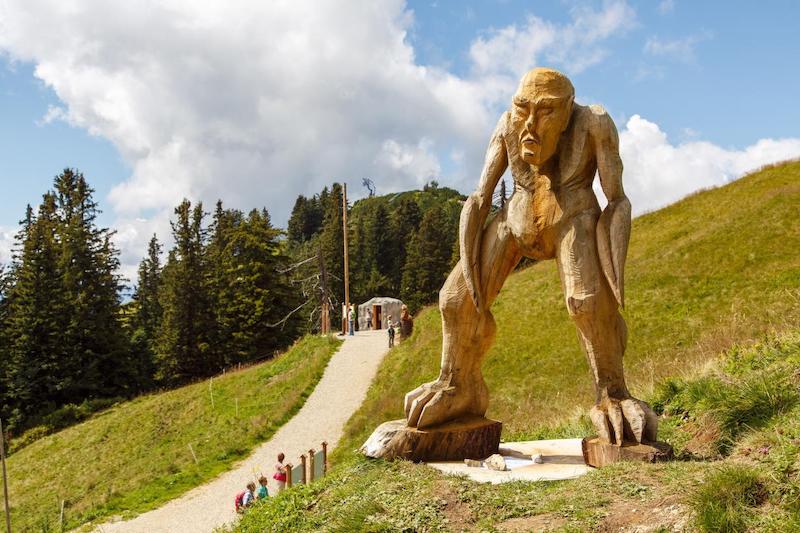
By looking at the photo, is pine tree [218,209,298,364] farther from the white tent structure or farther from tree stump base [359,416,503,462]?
tree stump base [359,416,503,462]

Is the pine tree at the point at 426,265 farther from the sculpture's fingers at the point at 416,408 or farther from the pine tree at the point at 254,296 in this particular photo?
the sculpture's fingers at the point at 416,408

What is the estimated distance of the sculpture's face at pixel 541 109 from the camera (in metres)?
5.01

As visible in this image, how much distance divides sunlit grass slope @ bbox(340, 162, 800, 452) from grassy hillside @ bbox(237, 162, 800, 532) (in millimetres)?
67

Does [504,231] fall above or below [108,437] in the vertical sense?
above

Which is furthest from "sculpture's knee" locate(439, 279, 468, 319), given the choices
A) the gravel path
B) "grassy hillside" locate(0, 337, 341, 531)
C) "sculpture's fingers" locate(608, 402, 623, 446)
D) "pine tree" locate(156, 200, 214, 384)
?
Answer: "pine tree" locate(156, 200, 214, 384)

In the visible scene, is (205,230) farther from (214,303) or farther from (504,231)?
(504,231)

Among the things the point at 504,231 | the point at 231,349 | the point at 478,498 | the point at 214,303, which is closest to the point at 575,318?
the point at 504,231

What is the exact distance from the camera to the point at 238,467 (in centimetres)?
1672

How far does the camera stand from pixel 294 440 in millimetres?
18266

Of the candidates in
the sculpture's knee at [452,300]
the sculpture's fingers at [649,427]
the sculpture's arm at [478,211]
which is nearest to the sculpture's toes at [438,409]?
the sculpture's knee at [452,300]

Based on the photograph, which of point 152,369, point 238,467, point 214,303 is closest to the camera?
point 238,467

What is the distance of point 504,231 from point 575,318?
3.17ft

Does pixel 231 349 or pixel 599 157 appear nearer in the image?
pixel 599 157

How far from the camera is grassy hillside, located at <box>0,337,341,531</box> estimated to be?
1603 cm
